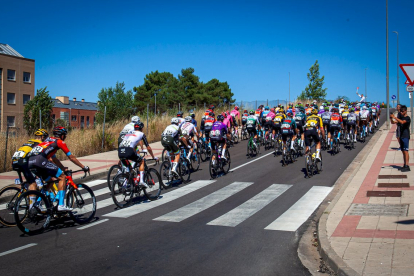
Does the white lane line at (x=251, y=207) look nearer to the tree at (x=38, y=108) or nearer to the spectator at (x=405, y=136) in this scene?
the spectator at (x=405, y=136)

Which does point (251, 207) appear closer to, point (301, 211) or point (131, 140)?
point (301, 211)

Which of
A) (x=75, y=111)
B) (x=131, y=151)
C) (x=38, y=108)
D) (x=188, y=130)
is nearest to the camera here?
(x=131, y=151)

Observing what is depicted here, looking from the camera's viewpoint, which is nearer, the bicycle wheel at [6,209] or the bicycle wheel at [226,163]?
the bicycle wheel at [6,209]

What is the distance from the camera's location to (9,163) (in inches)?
603

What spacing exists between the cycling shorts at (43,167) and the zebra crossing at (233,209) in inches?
59.8

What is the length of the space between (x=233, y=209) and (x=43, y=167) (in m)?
4.26

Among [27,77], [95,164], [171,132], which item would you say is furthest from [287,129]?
[27,77]

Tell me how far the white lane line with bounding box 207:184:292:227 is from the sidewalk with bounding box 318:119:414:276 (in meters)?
1.62

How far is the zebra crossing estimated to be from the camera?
8562 mm

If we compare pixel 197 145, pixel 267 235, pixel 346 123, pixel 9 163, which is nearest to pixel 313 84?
pixel 346 123

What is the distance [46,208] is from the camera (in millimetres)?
7699

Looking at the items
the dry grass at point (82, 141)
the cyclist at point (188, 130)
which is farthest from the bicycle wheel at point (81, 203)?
the dry grass at point (82, 141)

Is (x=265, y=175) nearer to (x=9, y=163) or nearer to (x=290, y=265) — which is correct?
(x=290, y=265)

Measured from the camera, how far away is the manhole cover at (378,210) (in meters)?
8.19
